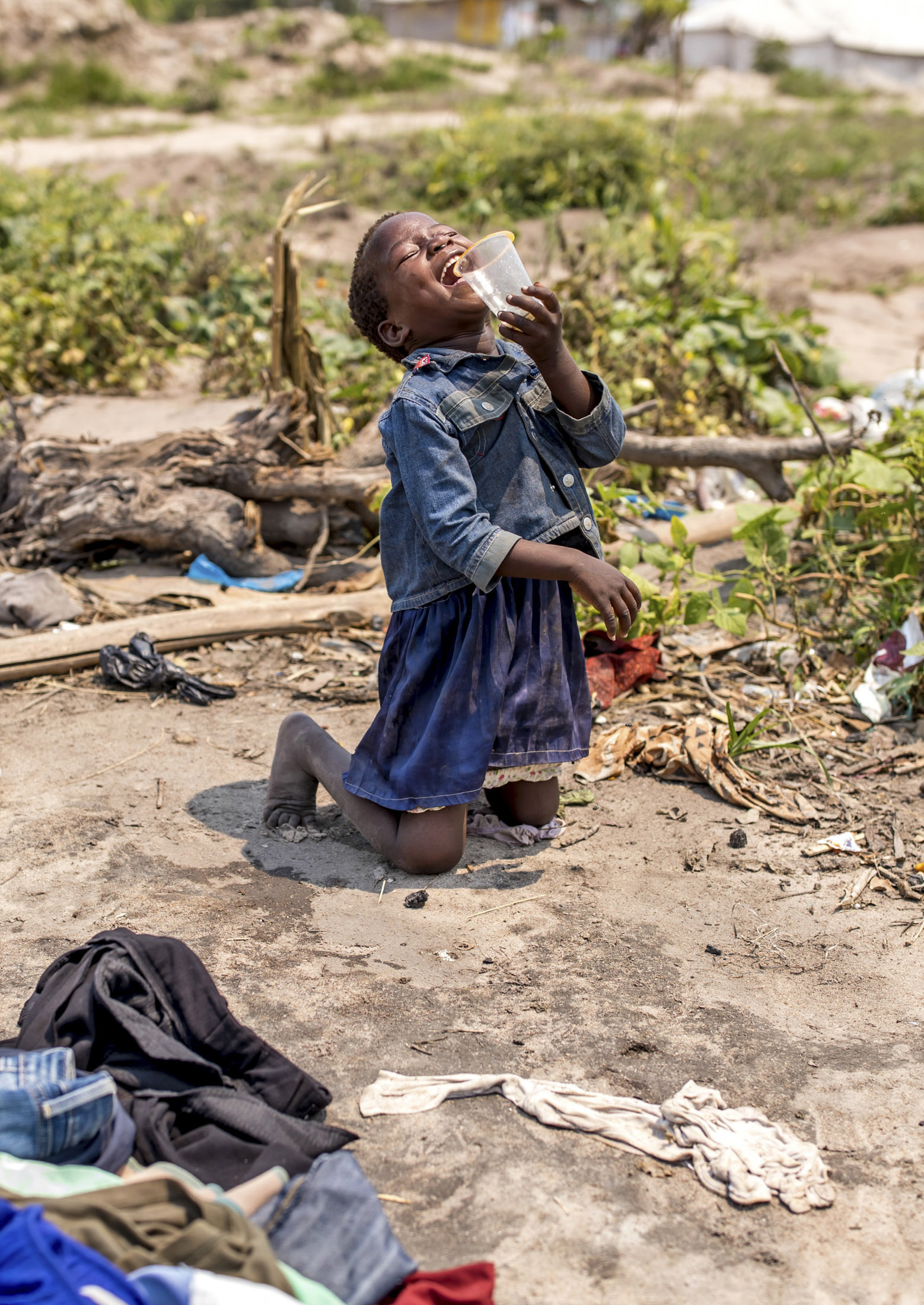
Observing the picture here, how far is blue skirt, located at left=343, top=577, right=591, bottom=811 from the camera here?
8.13ft

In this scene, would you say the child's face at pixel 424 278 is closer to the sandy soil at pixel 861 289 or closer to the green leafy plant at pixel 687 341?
the green leafy plant at pixel 687 341

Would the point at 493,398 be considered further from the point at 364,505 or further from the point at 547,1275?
the point at 364,505

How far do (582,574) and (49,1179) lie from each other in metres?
1.48

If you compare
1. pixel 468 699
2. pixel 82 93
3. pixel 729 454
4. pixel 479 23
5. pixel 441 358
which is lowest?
pixel 468 699

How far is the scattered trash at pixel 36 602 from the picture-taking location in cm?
390

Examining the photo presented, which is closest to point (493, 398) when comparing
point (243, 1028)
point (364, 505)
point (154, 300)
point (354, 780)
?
point (354, 780)

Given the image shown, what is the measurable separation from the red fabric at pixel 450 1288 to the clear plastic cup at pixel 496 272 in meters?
1.75

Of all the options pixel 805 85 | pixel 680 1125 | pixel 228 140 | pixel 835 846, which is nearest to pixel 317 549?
pixel 835 846

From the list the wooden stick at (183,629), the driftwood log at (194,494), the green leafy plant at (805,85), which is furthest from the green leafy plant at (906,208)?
the green leafy plant at (805,85)

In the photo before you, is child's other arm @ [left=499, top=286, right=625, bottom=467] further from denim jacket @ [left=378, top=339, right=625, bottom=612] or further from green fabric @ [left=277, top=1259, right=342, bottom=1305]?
green fabric @ [left=277, top=1259, right=342, bottom=1305]

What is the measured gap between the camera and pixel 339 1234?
1.46 meters

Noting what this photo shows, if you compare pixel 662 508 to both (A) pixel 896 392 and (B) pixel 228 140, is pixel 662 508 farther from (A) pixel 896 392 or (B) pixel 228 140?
(B) pixel 228 140

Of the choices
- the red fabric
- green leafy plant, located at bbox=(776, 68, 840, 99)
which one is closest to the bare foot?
the red fabric

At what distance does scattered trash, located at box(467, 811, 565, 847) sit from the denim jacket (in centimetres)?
62
